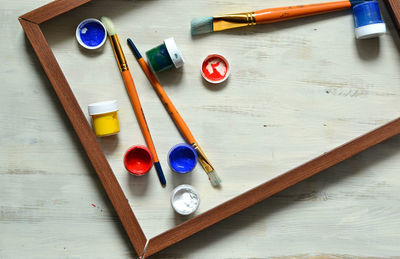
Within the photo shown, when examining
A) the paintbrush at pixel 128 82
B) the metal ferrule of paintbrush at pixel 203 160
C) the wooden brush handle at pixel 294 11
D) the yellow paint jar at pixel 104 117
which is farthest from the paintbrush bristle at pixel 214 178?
the wooden brush handle at pixel 294 11

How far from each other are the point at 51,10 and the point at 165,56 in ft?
0.80

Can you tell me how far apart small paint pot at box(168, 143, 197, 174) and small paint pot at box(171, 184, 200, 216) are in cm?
4

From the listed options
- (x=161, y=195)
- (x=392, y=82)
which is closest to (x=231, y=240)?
(x=161, y=195)

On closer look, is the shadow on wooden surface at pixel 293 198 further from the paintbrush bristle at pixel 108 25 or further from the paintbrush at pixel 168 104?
the paintbrush bristle at pixel 108 25

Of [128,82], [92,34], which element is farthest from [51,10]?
[128,82]

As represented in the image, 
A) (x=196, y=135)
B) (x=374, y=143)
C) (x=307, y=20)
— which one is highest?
(x=307, y=20)

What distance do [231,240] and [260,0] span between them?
52 cm

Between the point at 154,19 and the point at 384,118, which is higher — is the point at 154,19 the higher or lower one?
the higher one

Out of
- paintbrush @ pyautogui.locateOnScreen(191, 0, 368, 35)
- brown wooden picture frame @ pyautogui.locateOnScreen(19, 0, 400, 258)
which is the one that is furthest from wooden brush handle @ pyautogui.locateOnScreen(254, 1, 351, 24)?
brown wooden picture frame @ pyautogui.locateOnScreen(19, 0, 400, 258)

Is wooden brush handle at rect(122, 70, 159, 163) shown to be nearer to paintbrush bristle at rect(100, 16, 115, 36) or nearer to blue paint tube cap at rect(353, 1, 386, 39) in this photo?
paintbrush bristle at rect(100, 16, 115, 36)

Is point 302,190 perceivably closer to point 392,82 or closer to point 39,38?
point 392,82

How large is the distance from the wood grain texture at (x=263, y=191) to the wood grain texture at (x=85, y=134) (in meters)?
0.05

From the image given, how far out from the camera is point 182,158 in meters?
0.78

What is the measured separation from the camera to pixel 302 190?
0.83 meters
